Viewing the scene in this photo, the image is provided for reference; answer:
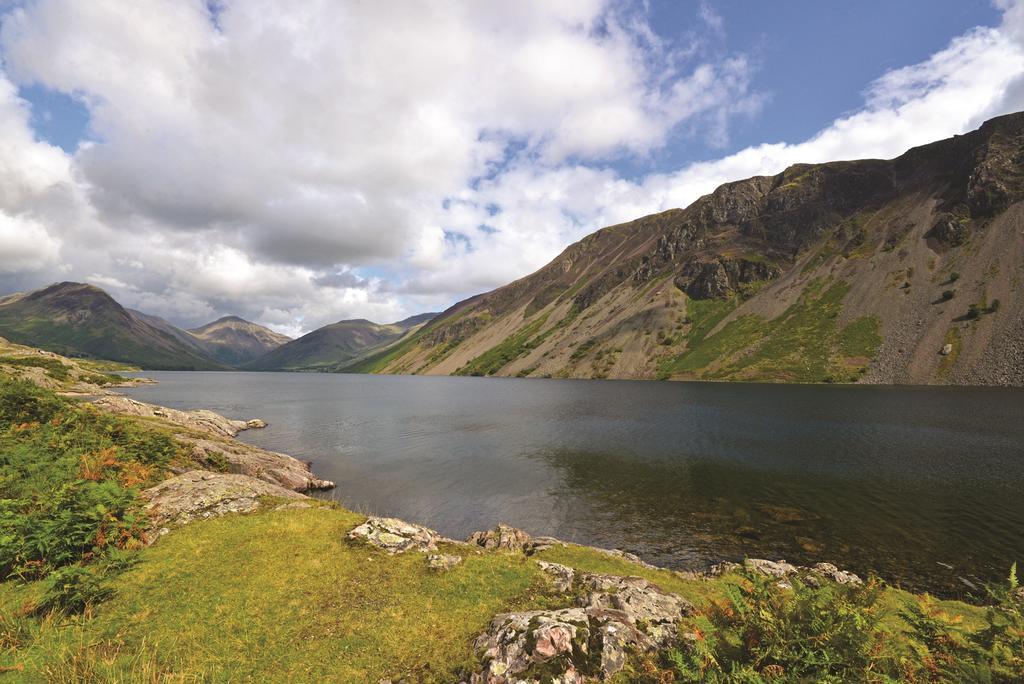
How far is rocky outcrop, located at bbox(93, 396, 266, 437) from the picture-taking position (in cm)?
5391

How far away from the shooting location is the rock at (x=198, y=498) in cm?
1903

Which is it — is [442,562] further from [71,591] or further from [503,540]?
[71,591]

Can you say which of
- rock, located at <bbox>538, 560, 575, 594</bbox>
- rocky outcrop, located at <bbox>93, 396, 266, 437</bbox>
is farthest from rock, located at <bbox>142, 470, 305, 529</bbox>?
rocky outcrop, located at <bbox>93, 396, 266, 437</bbox>

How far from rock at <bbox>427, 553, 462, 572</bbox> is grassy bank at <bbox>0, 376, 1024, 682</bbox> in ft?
1.50

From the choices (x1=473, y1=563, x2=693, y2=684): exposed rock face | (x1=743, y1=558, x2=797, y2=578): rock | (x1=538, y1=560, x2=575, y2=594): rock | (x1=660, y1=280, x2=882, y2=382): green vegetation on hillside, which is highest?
(x1=660, y1=280, x2=882, y2=382): green vegetation on hillside

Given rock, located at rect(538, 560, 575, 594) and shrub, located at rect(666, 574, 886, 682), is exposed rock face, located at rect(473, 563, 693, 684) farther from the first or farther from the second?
rock, located at rect(538, 560, 575, 594)

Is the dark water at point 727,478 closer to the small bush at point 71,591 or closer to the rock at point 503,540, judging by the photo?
the rock at point 503,540

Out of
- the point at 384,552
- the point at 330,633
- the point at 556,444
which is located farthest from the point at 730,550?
the point at 556,444

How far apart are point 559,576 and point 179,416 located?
6904 centimetres

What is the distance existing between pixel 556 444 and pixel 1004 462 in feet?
161

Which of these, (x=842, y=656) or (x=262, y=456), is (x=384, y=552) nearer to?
(x=842, y=656)

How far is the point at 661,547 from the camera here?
2845cm

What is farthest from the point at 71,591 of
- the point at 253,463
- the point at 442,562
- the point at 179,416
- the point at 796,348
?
the point at 796,348

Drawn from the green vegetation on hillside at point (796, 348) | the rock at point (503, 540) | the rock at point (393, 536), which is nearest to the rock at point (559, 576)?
the rock at point (393, 536)
